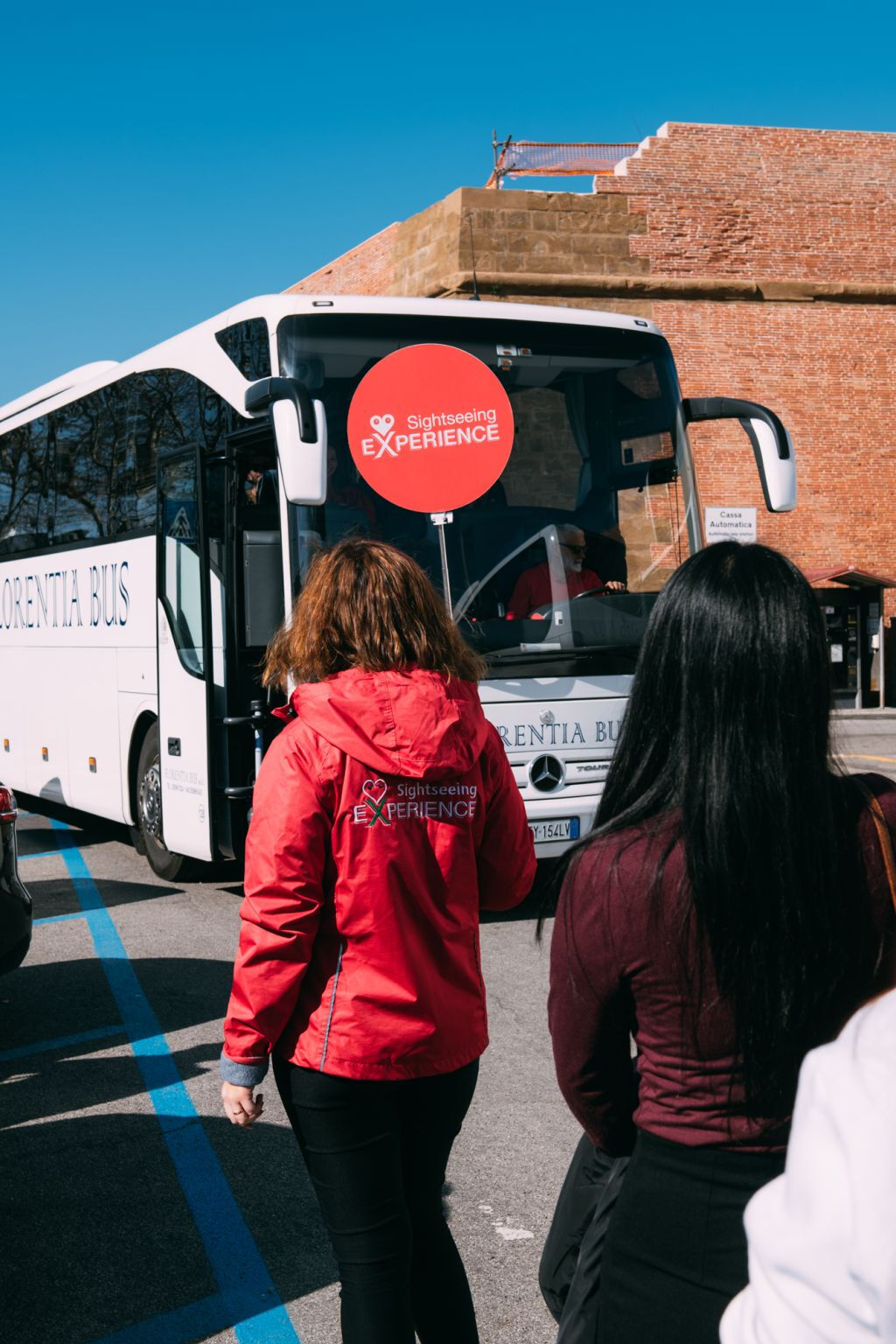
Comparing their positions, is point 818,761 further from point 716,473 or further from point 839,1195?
point 716,473

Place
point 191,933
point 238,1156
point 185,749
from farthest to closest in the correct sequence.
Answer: point 185,749 → point 191,933 → point 238,1156

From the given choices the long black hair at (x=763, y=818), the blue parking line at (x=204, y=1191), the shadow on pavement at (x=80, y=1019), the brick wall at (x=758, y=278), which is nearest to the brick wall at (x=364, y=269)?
the brick wall at (x=758, y=278)

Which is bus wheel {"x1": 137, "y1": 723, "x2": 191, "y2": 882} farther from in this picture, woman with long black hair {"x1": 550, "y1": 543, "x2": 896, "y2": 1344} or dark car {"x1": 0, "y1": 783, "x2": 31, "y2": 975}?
woman with long black hair {"x1": 550, "y1": 543, "x2": 896, "y2": 1344}

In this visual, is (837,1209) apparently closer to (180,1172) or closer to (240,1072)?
(240,1072)

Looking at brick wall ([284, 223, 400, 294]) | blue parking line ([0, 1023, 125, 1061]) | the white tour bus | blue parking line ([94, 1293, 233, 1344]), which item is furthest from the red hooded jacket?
brick wall ([284, 223, 400, 294])

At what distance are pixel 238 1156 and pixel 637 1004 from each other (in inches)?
120

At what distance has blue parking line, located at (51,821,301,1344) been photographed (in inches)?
133

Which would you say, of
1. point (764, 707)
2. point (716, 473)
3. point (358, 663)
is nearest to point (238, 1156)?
point (358, 663)

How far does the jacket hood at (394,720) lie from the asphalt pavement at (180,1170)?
86cm

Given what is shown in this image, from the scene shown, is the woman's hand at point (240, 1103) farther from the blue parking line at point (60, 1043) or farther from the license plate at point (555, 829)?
the license plate at point (555, 829)

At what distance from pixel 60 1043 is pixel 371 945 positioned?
372cm

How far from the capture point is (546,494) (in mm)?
7863

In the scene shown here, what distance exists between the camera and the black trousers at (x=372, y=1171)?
2.52 m

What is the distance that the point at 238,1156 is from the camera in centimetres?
449
